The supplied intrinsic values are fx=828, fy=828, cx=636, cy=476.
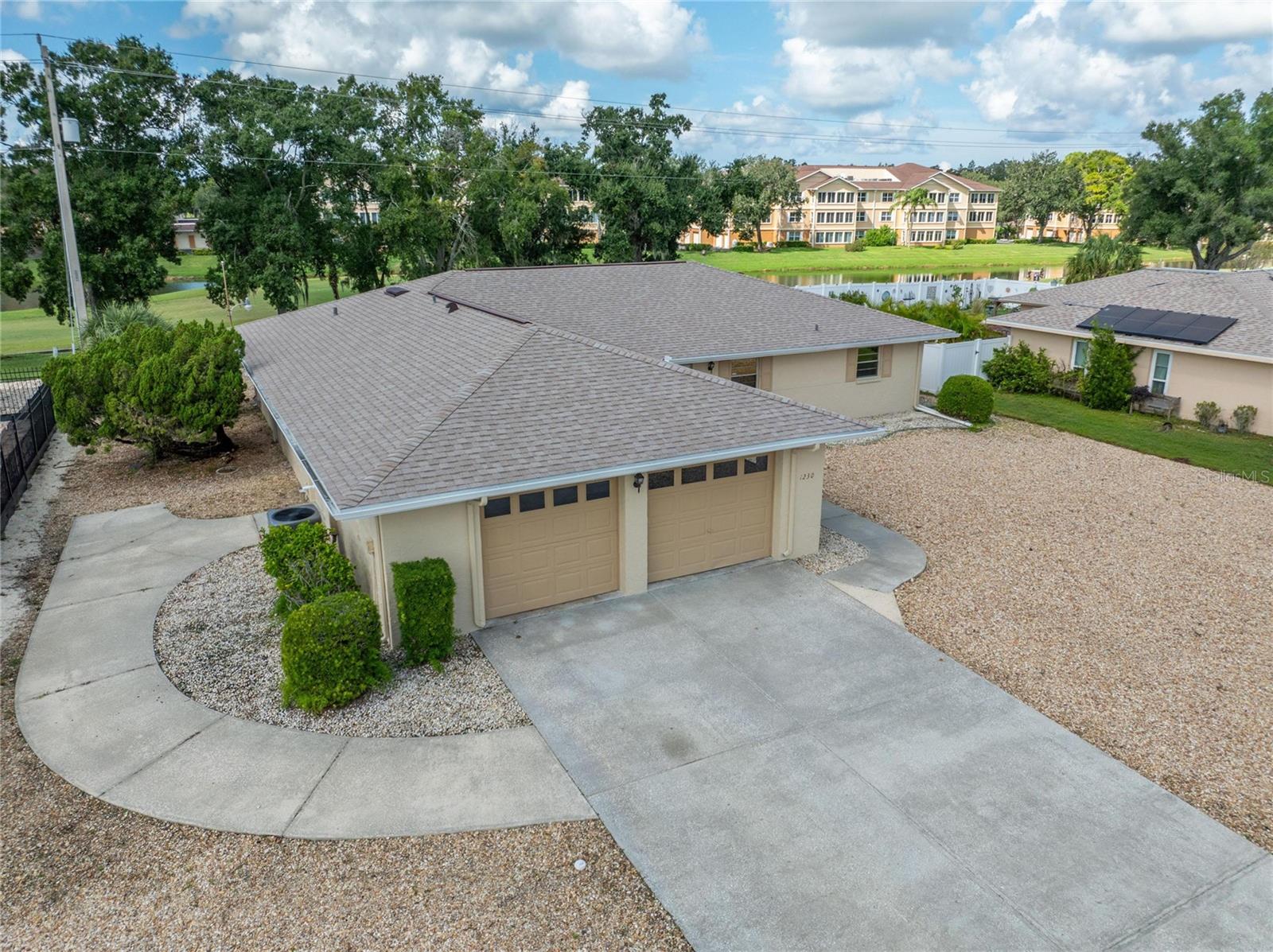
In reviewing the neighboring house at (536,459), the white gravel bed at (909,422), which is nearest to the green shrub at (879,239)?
the white gravel bed at (909,422)

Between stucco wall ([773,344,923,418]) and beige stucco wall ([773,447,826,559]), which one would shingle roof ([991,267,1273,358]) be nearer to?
stucco wall ([773,344,923,418])

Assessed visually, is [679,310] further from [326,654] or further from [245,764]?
[245,764]

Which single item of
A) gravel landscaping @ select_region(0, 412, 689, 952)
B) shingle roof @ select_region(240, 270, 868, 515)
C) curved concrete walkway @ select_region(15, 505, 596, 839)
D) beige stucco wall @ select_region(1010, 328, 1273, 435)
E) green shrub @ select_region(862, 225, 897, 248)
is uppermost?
green shrub @ select_region(862, 225, 897, 248)

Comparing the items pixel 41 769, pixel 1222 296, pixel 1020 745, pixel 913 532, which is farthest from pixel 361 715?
pixel 1222 296

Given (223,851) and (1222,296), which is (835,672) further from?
(1222,296)

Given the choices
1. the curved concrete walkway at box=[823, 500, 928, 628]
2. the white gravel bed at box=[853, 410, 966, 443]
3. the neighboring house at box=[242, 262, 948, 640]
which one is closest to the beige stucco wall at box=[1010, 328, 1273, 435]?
the white gravel bed at box=[853, 410, 966, 443]

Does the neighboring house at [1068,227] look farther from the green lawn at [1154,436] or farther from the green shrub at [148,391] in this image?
the green shrub at [148,391]
